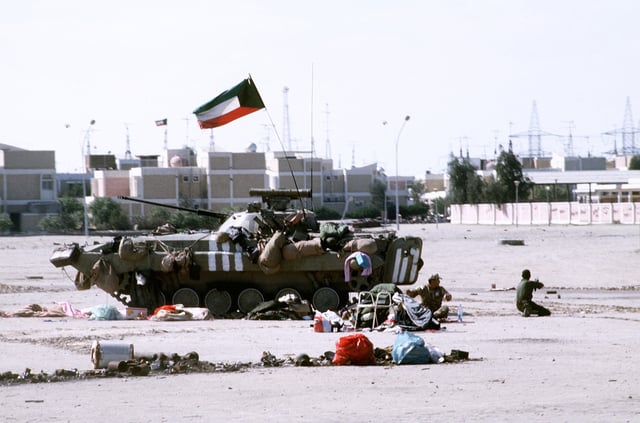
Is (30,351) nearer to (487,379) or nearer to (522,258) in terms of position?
(487,379)

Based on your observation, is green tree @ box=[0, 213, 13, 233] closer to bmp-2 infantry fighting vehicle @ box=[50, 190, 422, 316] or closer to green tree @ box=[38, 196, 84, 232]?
green tree @ box=[38, 196, 84, 232]

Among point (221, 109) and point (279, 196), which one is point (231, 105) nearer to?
point (221, 109)

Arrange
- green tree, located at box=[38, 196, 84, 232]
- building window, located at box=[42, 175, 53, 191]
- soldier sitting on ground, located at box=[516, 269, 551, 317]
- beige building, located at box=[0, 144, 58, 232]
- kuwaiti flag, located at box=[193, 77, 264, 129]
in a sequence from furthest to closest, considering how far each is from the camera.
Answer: building window, located at box=[42, 175, 53, 191] < beige building, located at box=[0, 144, 58, 232] < green tree, located at box=[38, 196, 84, 232] < kuwaiti flag, located at box=[193, 77, 264, 129] < soldier sitting on ground, located at box=[516, 269, 551, 317]

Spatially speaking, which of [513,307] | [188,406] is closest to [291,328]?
[513,307]

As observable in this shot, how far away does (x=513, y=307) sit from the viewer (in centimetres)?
2789

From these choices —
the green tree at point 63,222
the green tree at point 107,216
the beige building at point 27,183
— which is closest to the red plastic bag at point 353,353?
the green tree at point 63,222

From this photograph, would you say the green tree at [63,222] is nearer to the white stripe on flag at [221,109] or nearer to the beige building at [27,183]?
the beige building at [27,183]

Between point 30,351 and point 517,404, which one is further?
point 30,351

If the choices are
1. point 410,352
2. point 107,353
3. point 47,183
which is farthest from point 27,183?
point 410,352

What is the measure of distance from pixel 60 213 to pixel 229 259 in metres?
77.8

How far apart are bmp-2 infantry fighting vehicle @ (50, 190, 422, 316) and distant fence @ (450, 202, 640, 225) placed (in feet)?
225

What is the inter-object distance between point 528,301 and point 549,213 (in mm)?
73910

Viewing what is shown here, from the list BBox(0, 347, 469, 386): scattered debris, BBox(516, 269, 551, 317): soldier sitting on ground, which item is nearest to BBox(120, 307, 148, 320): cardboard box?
BBox(516, 269, 551, 317): soldier sitting on ground

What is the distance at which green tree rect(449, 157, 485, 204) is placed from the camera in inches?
4697
